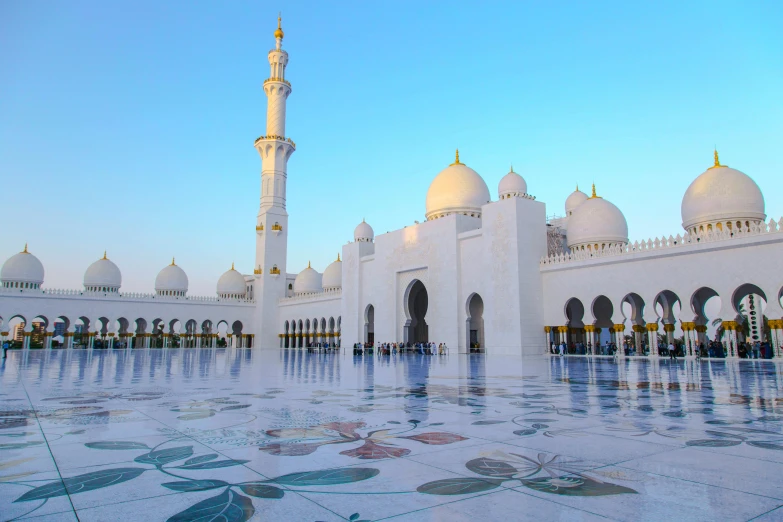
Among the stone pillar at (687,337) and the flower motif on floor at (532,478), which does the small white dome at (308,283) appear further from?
the flower motif on floor at (532,478)

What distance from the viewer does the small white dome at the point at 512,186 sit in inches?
894

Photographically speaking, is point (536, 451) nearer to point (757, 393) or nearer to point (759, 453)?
point (759, 453)

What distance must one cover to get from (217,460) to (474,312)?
20.6m

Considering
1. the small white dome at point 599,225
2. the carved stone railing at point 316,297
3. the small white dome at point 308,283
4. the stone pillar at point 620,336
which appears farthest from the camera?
the small white dome at point 308,283

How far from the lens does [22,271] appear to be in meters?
29.0

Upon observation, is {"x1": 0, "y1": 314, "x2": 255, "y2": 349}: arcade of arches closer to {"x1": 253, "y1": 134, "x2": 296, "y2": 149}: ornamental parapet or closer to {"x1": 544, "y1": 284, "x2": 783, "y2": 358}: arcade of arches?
{"x1": 253, "y1": 134, "x2": 296, "y2": 149}: ornamental parapet

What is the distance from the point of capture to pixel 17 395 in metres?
5.06

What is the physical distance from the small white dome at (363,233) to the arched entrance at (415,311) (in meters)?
4.15

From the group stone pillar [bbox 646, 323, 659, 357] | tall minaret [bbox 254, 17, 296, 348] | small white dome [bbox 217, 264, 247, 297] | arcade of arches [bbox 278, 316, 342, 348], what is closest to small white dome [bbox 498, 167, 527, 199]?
stone pillar [bbox 646, 323, 659, 357]

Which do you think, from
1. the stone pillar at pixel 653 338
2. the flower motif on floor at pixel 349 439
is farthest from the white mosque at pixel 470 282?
the flower motif on floor at pixel 349 439

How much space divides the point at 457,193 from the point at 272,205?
42.4 feet

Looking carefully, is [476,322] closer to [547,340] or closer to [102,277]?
[547,340]

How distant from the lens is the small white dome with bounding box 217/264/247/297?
118 ft

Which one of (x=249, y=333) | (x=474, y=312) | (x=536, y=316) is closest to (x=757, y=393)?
(x=536, y=316)
